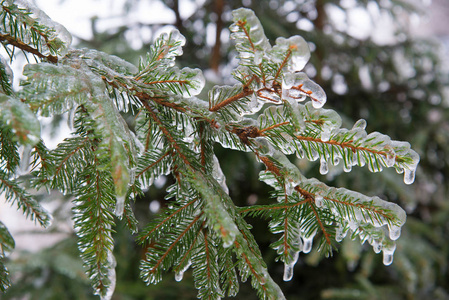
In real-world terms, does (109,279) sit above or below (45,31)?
below

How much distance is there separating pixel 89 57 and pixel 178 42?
18 centimetres

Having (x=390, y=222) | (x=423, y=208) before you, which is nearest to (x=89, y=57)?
(x=390, y=222)

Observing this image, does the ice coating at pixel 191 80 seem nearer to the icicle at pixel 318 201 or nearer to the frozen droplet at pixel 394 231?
the icicle at pixel 318 201

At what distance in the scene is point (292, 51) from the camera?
21.7 inches

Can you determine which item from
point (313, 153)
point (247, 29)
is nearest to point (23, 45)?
point (247, 29)

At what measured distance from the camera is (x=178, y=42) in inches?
29.4

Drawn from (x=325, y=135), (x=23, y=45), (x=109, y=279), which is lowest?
(x=109, y=279)

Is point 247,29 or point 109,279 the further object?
point 109,279

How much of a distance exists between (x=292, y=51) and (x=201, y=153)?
27 cm

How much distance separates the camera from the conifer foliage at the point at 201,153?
59 centimetres

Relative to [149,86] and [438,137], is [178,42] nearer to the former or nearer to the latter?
[149,86]

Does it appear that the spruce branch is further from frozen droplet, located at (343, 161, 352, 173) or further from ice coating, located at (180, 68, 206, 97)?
frozen droplet, located at (343, 161, 352, 173)

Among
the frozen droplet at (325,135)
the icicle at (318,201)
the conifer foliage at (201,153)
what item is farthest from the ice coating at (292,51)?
the icicle at (318,201)

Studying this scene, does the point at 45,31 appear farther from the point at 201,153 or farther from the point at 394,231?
the point at 394,231
